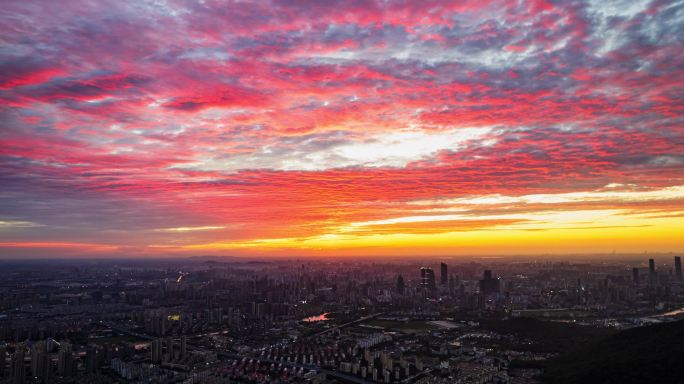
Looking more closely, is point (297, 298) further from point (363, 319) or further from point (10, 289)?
point (10, 289)

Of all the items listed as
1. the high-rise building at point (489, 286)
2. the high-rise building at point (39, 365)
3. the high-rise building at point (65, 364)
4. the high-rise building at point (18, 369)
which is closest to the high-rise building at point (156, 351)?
the high-rise building at point (65, 364)

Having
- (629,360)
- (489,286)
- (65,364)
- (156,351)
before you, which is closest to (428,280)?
(489,286)

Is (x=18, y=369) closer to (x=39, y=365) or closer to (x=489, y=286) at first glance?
(x=39, y=365)

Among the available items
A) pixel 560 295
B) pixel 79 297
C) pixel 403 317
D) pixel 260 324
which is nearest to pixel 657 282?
pixel 560 295

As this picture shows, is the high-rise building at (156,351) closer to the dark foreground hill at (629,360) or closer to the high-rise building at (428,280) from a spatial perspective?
the dark foreground hill at (629,360)

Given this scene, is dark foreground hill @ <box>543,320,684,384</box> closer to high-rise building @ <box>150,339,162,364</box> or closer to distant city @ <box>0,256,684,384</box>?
distant city @ <box>0,256,684,384</box>
